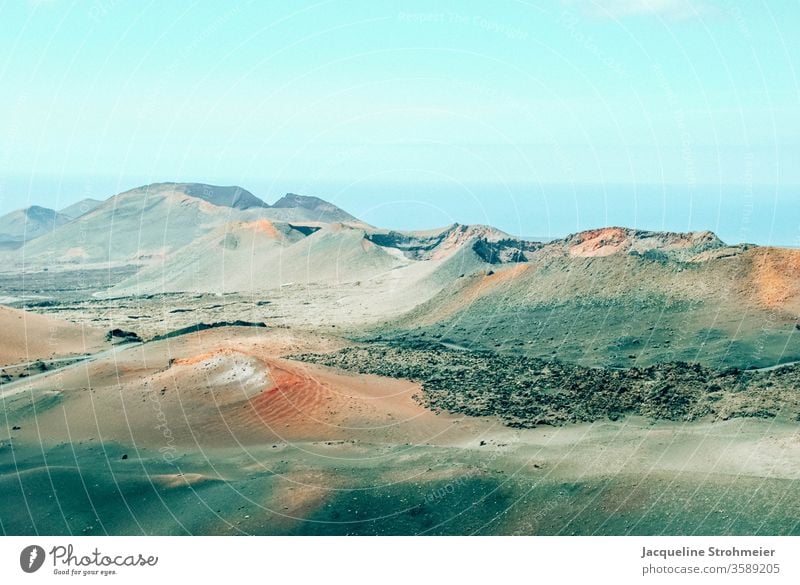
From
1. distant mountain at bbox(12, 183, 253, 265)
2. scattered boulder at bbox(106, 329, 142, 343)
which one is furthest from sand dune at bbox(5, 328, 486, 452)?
distant mountain at bbox(12, 183, 253, 265)

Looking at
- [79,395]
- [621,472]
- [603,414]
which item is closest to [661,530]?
[621,472]

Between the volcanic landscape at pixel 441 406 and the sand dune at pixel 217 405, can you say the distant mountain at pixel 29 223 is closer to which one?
the volcanic landscape at pixel 441 406

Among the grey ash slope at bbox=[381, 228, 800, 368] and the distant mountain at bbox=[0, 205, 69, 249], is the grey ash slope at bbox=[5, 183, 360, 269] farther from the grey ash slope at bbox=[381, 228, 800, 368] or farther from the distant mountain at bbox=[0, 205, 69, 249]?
the grey ash slope at bbox=[381, 228, 800, 368]

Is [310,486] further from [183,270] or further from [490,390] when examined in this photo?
[183,270]

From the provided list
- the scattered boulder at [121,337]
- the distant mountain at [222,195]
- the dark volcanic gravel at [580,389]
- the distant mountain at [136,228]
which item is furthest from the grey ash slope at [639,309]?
the distant mountain at [222,195]

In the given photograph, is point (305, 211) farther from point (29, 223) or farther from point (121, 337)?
point (121, 337)
